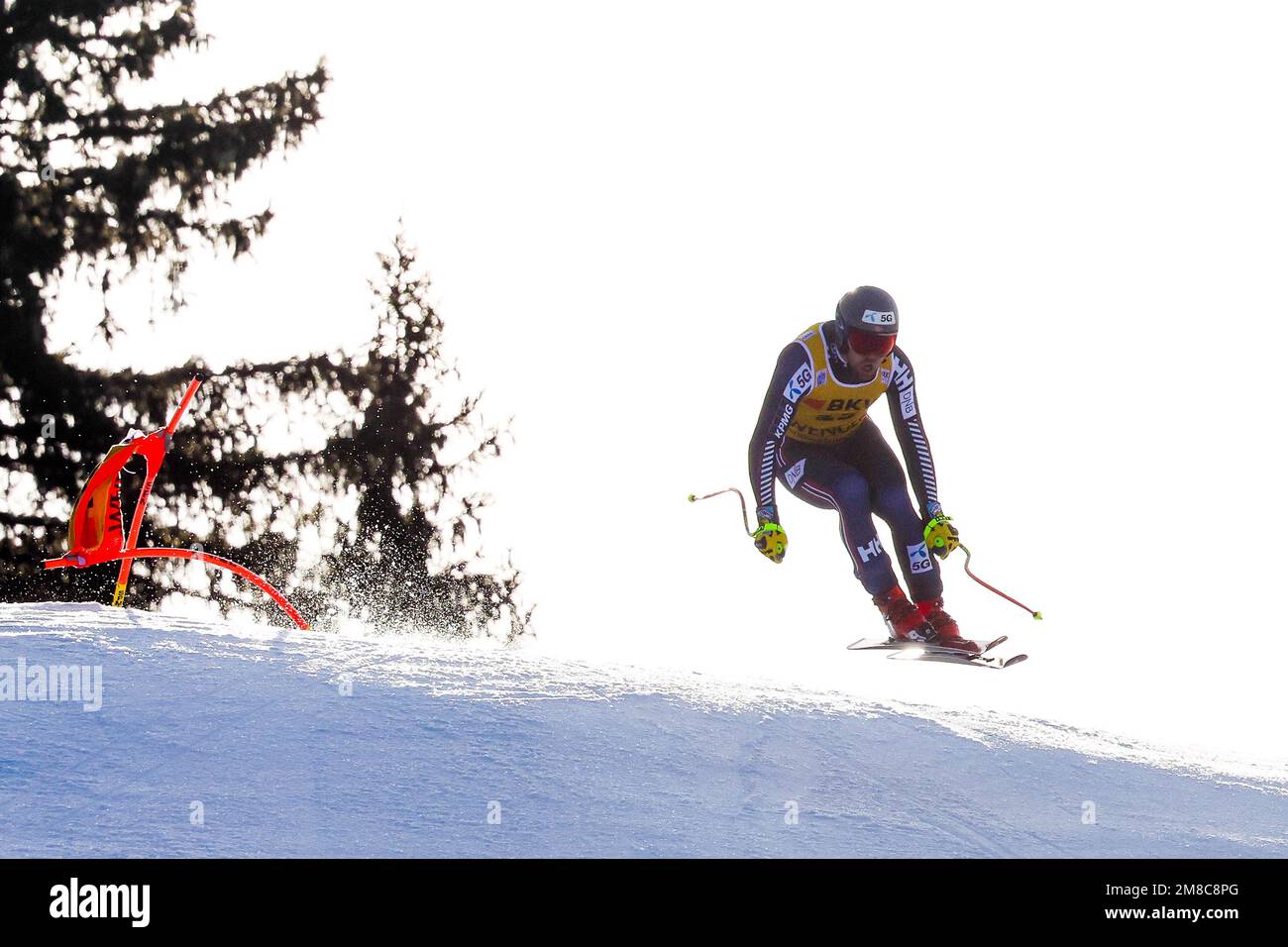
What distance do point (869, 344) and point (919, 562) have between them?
1226mm

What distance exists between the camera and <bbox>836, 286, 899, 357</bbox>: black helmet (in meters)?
7.68

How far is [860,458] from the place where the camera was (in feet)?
27.2

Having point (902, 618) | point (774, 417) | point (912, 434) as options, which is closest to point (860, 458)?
point (912, 434)

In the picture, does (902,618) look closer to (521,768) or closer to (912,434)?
(912,434)

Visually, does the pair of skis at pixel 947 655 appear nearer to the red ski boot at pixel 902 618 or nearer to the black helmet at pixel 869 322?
the red ski boot at pixel 902 618

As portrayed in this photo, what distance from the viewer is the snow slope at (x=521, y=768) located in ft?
17.9

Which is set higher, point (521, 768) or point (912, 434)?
point (912, 434)

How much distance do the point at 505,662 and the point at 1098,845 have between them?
3.30m

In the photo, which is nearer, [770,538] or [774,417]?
[770,538]

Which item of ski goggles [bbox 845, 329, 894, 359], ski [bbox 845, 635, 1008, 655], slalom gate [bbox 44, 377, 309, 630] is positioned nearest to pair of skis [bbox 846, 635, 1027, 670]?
ski [bbox 845, 635, 1008, 655]

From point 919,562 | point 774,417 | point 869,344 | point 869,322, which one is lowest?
point 919,562

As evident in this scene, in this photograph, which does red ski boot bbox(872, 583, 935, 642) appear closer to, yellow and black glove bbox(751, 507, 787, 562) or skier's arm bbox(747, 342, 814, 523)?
yellow and black glove bbox(751, 507, 787, 562)

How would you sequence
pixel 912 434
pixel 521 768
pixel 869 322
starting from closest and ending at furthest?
pixel 521 768 < pixel 869 322 < pixel 912 434

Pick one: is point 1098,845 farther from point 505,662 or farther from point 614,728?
point 505,662
